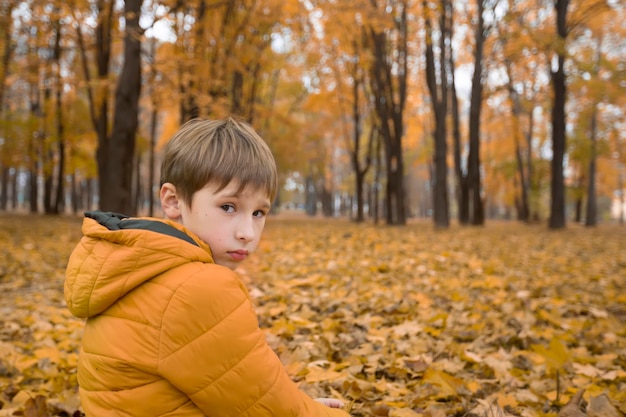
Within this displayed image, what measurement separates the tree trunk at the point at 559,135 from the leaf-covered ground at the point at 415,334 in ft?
26.8

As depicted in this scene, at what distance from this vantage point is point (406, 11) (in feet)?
51.3

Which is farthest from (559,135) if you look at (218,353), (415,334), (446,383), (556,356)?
(218,353)

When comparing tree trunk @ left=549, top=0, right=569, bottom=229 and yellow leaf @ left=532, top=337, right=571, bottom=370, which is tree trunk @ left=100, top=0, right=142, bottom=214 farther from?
tree trunk @ left=549, top=0, right=569, bottom=229

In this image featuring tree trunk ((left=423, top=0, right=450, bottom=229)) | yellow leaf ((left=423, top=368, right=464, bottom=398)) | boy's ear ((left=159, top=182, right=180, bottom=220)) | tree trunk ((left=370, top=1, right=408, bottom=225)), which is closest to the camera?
boy's ear ((left=159, top=182, right=180, bottom=220))

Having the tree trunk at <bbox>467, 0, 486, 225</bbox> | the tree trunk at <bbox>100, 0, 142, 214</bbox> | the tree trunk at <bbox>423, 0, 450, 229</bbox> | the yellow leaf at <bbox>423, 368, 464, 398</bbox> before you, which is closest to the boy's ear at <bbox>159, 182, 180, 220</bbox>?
the yellow leaf at <bbox>423, 368, 464, 398</bbox>

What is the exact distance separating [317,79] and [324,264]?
1749 cm

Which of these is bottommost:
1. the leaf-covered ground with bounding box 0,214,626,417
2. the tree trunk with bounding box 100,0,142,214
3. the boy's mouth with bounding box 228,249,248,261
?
the leaf-covered ground with bounding box 0,214,626,417

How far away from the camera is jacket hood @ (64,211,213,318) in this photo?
1.31 meters

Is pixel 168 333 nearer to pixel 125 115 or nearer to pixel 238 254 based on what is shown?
pixel 238 254

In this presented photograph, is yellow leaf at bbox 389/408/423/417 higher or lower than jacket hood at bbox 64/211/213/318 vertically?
lower

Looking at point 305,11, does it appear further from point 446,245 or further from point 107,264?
point 107,264

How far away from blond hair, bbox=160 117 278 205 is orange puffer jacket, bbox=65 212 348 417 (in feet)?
0.65

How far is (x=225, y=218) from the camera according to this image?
59.3 inches

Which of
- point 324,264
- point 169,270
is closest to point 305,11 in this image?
point 324,264
